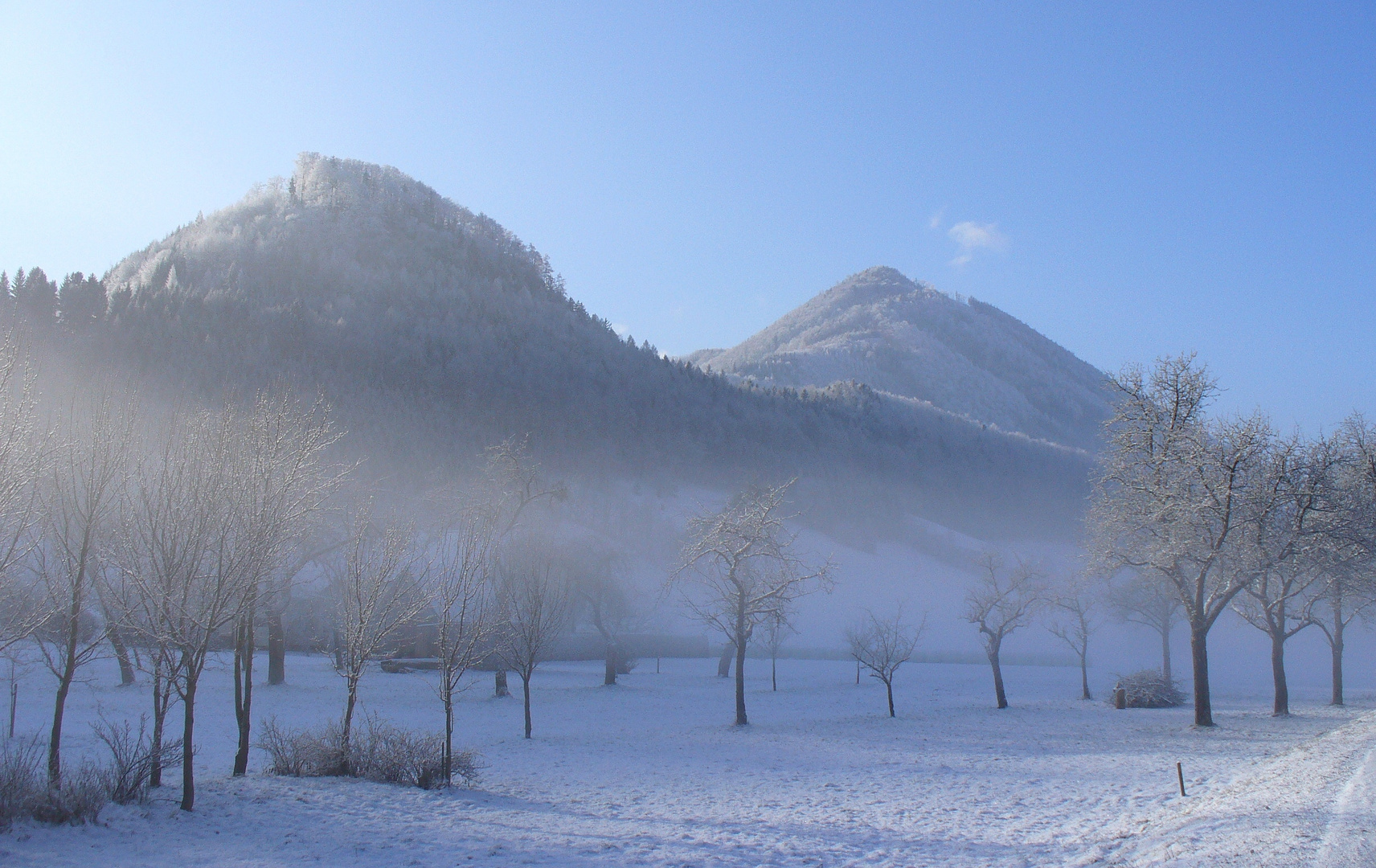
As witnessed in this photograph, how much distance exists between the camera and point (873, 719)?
24219mm

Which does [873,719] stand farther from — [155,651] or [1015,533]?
[1015,533]

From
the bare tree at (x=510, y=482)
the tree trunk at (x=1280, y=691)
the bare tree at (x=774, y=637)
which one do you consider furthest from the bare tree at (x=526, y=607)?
the tree trunk at (x=1280, y=691)

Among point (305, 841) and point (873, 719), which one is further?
point (873, 719)

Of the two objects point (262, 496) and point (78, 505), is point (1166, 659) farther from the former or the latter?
point (78, 505)

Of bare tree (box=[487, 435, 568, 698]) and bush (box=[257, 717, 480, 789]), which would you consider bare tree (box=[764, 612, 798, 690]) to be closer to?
bare tree (box=[487, 435, 568, 698])

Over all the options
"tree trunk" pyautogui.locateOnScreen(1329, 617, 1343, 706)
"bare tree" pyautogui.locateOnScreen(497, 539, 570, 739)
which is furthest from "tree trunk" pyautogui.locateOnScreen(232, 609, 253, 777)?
"tree trunk" pyautogui.locateOnScreen(1329, 617, 1343, 706)

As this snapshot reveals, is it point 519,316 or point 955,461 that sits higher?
point 519,316

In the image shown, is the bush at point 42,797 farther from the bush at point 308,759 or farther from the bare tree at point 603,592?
the bare tree at point 603,592

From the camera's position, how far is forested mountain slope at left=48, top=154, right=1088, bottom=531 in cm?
6512

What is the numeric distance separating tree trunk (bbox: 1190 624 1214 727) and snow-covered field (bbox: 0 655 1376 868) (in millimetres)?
499

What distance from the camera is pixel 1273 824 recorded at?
819 cm

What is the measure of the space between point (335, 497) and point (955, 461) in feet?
326

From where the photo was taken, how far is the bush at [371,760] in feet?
40.2

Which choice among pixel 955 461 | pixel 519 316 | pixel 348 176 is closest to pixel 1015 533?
pixel 955 461
